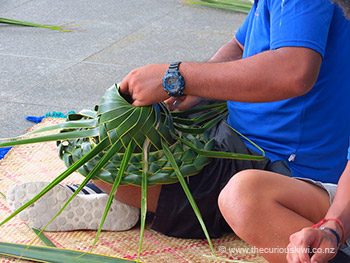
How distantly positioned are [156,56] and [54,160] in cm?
153

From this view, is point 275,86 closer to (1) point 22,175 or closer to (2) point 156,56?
(1) point 22,175

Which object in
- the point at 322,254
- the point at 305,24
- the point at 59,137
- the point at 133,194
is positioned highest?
the point at 305,24

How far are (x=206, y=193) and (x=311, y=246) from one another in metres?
0.52

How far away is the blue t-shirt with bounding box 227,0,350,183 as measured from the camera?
4.25 feet

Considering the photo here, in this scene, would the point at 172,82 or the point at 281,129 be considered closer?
the point at 172,82

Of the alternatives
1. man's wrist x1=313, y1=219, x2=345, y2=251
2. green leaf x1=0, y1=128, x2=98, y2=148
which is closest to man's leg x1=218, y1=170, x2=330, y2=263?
man's wrist x1=313, y1=219, x2=345, y2=251

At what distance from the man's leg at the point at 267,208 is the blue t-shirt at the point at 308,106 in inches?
8.3

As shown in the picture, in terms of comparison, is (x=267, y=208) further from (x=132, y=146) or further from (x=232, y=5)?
(x=232, y=5)

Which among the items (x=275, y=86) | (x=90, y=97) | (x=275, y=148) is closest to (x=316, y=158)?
(x=275, y=148)

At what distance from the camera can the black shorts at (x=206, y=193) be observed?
1562 millimetres

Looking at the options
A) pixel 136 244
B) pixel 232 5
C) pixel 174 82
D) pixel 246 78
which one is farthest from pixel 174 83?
pixel 232 5

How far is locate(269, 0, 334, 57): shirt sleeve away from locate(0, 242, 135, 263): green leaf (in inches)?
28.4

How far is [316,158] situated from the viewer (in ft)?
4.96

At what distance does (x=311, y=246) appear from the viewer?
107 centimetres
